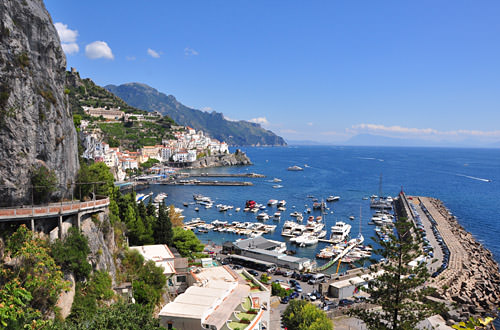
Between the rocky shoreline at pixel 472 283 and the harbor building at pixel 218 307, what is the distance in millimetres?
9536

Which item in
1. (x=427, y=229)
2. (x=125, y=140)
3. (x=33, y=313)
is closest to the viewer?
(x=33, y=313)

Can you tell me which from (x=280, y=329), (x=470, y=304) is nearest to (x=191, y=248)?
(x=280, y=329)

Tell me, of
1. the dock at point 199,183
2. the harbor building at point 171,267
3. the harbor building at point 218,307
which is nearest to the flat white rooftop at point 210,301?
the harbor building at point 218,307

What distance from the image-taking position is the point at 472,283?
26484 millimetres

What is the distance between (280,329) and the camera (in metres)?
18.0

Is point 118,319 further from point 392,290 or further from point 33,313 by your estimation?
point 392,290

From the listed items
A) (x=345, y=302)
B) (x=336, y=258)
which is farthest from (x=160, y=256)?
(x=336, y=258)

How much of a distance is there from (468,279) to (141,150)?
83.8m

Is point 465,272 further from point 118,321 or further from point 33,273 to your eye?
point 33,273

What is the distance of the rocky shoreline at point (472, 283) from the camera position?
72.5ft

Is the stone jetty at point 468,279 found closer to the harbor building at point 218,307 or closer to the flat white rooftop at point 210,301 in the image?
the harbor building at point 218,307

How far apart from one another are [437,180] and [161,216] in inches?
3412

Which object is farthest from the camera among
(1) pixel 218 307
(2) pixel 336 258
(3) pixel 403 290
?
(2) pixel 336 258

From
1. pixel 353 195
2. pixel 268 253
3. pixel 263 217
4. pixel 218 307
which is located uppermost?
pixel 218 307
